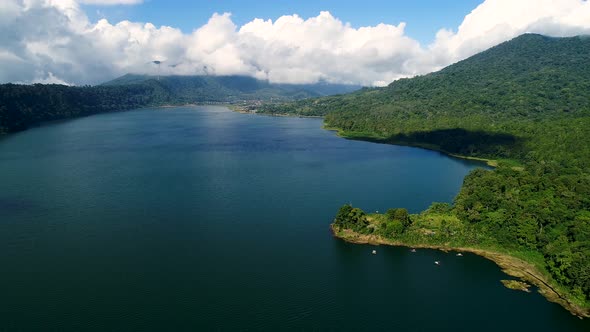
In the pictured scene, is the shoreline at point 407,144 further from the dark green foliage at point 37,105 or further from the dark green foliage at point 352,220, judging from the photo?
the dark green foliage at point 37,105

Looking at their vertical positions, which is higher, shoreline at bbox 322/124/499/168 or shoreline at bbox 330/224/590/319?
shoreline at bbox 322/124/499/168

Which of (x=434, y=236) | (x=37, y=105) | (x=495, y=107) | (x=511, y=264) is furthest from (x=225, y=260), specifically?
(x=37, y=105)

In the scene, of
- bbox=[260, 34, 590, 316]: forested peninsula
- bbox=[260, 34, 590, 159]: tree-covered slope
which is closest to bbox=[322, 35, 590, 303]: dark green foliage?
bbox=[260, 34, 590, 316]: forested peninsula

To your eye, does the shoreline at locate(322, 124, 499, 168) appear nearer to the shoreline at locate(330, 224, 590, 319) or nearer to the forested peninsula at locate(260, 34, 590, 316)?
the forested peninsula at locate(260, 34, 590, 316)

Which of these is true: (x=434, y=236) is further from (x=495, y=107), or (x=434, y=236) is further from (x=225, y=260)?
(x=495, y=107)

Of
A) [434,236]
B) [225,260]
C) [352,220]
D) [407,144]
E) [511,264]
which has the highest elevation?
[352,220]

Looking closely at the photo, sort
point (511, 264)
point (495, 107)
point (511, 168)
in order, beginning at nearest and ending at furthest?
point (511, 264) < point (511, 168) < point (495, 107)

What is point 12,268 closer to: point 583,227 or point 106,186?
point 106,186
